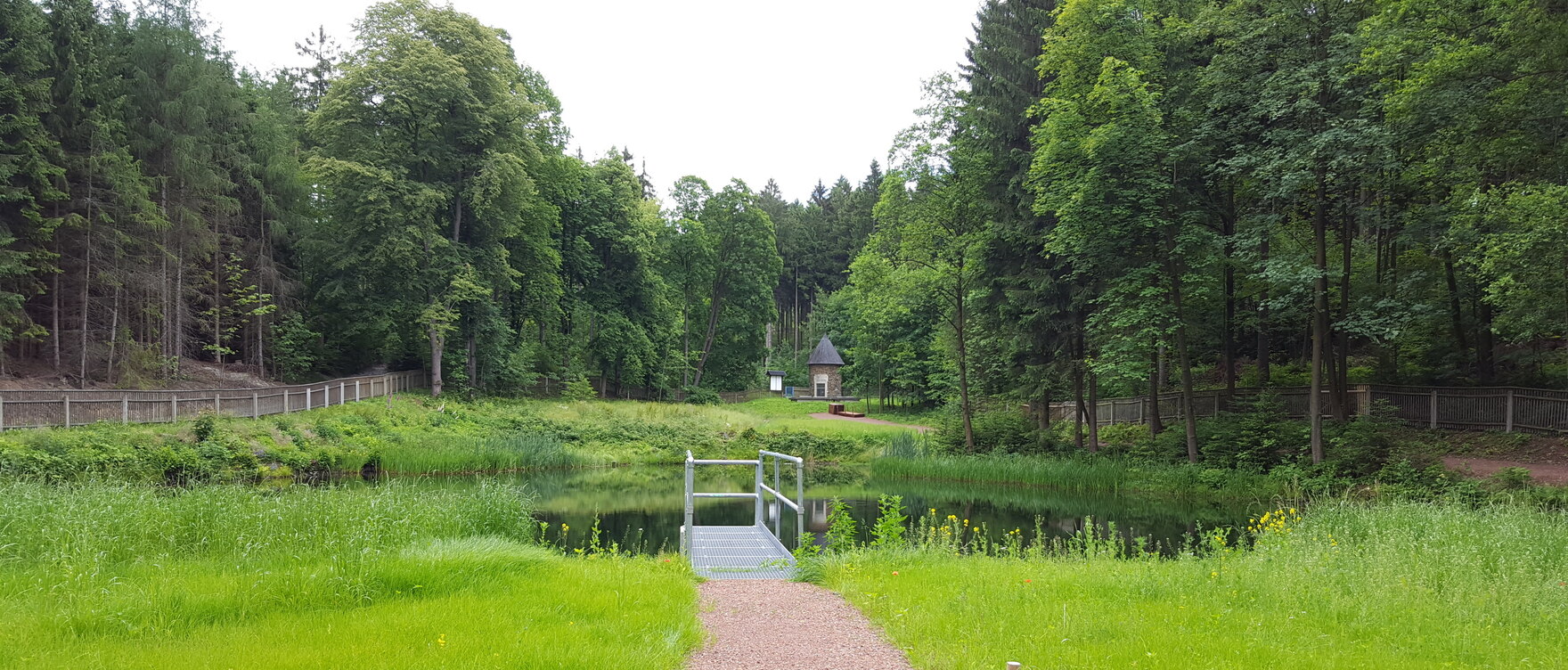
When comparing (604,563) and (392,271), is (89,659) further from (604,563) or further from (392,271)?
(392,271)

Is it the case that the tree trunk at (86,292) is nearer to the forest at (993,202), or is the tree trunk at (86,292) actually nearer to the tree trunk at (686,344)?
the forest at (993,202)

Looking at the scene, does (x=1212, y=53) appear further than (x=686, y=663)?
Yes

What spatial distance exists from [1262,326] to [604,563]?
23.5 metres

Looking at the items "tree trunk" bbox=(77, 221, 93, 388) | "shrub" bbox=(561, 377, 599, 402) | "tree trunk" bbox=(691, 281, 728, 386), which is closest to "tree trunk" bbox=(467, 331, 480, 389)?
"shrub" bbox=(561, 377, 599, 402)

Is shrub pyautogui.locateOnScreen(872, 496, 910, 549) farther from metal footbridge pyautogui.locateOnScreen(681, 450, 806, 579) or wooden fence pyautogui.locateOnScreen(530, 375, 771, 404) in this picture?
wooden fence pyautogui.locateOnScreen(530, 375, 771, 404)

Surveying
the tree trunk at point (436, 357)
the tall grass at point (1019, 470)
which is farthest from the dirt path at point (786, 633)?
the tree trunk at point (436, 357)

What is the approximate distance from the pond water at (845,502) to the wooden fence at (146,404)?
5.35 metres

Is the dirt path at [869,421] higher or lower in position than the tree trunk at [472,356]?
lower

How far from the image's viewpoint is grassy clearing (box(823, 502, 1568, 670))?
505 centimetres

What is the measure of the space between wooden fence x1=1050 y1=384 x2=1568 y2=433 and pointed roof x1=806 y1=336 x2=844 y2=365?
31680 mm

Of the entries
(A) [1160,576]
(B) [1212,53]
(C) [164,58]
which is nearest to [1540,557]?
(A) [1160,576]

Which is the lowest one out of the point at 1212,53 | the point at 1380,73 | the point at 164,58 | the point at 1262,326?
the point at 1262,326

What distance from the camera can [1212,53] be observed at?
70.4 ft

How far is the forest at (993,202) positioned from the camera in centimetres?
1700
